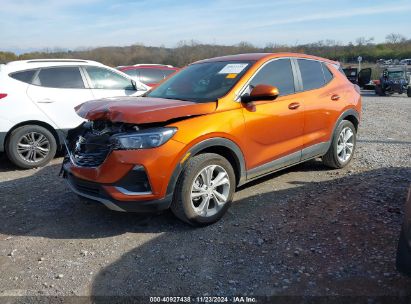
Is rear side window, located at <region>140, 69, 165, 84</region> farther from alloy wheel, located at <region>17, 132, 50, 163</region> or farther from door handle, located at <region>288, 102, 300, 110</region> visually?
door handle, located at <region>288, 102, 300, 110</region>

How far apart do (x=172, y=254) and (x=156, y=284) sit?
454 millimetres

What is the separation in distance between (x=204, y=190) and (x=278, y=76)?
1.79 meters

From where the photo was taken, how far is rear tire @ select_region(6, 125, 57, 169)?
627cm

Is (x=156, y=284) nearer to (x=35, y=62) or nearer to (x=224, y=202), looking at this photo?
(x=224, y=202)

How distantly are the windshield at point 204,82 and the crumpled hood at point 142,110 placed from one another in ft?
0.97

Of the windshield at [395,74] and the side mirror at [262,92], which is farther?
the windshield at [395,74]

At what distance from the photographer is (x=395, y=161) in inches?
245

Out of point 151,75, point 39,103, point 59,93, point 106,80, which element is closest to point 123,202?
point 39,103

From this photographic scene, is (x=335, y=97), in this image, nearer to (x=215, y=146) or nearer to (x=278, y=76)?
(x=278, y=76)

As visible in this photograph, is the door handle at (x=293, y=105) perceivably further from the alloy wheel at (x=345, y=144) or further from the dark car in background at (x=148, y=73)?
the dark car in background at (x=148, y=73)

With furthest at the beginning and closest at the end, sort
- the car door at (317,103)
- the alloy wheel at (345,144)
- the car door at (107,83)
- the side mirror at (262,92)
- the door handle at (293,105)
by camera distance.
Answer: the car door at (107,83) → the alloy wheel at (345,144) → the car door at (317,103) → the door handle at (293,105) → the side mirror at (262,92)

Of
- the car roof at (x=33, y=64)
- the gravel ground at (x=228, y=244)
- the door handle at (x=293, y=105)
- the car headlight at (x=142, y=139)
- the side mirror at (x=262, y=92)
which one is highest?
the car roof at (x=33, y=64)

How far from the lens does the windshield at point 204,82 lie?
436cm

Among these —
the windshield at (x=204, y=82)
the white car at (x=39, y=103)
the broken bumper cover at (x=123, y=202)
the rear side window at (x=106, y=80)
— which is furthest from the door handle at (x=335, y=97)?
the white car at (x=39, y=103)
